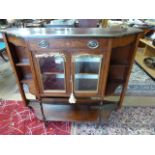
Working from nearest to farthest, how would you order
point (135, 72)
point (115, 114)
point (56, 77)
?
point (56, 77) → point (115, 114) → point (135, 72)

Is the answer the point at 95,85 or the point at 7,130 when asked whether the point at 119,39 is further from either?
the point at 7,130

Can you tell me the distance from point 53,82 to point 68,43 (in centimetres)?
50

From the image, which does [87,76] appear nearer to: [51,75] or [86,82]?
[86,82]

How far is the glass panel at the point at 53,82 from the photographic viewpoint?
1.40 m

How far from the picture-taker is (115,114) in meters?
1.76

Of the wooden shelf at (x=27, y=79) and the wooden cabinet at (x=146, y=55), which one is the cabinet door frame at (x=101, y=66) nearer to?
the wooden shelf at (x=27, y=79)

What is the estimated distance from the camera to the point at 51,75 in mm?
1427

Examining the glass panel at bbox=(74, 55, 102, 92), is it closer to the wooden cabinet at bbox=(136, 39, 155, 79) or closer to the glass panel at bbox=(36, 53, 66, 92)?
the glass panel at bbox=(36, 53, 66, 92)

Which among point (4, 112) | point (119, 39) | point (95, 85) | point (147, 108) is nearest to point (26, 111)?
point (4, 112)

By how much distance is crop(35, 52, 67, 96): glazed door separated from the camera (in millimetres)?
1280

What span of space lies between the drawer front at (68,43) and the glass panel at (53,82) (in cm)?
34

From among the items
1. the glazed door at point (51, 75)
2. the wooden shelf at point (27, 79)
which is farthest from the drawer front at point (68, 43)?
the wooden shelf at point (27, 79)

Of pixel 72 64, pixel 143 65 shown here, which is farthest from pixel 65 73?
pixel 143 65
